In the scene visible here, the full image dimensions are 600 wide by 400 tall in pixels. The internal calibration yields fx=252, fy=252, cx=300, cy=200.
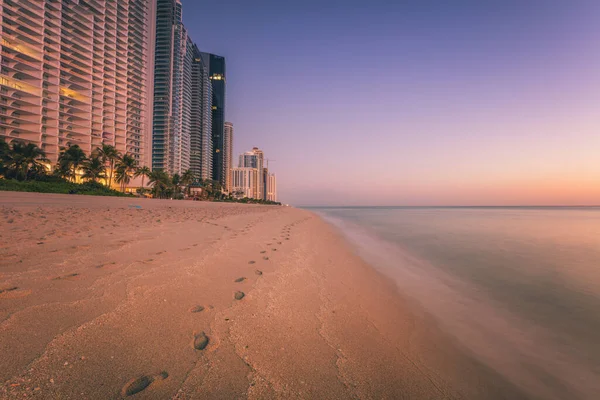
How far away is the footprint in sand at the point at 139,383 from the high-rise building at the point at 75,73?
309 feet

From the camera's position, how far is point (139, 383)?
5.77 ft

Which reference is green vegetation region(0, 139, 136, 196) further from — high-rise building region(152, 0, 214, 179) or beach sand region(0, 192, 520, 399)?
high-rise building region(152, 0, 214, 179)

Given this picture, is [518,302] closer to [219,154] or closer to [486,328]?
[486,328]

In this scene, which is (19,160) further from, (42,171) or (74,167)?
(74,167)

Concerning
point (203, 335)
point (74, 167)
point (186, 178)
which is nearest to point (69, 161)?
point (74, 167)

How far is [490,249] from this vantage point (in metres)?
10.1

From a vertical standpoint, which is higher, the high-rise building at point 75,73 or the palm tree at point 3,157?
the high-rise building at point 75,73

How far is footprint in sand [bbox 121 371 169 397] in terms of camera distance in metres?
1.68

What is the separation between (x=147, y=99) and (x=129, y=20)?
2742 cm

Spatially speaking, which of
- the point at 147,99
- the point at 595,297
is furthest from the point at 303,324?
the point at 147,99

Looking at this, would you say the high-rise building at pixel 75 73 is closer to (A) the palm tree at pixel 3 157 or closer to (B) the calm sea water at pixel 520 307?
(A) the palm tree at pixel 3 157

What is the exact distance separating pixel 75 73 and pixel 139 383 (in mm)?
106311

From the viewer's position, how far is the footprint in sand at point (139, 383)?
5.51 feet

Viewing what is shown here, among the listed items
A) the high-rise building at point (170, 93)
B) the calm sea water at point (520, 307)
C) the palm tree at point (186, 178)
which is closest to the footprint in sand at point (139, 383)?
the calm sea water at point (520, 307)
